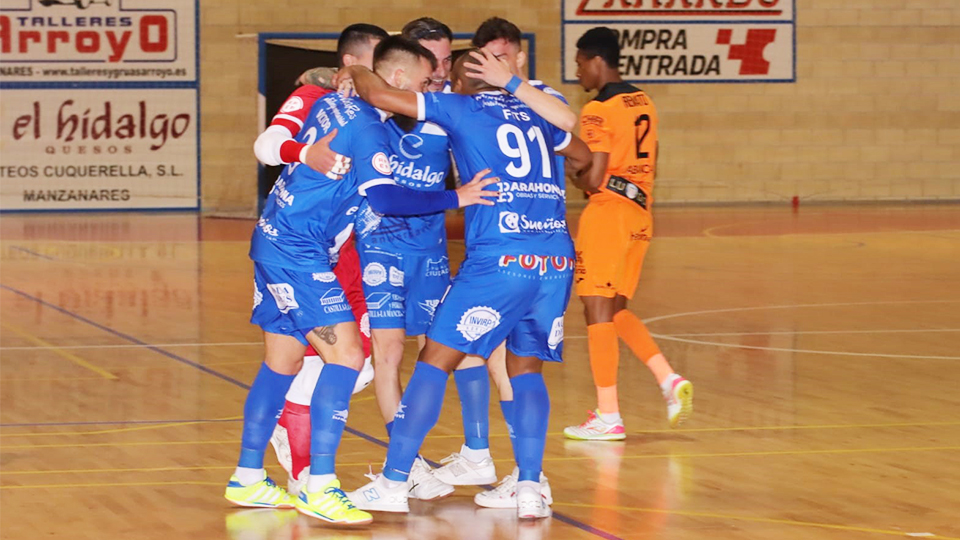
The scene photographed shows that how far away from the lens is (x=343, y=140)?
4.90m

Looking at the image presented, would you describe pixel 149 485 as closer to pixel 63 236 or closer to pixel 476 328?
pixel 476 328

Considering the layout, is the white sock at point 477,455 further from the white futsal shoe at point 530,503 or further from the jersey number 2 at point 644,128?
the jersey number 2 at point 644,128

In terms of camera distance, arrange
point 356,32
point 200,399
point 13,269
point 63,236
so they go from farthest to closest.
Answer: point 63,236 < point 13,269 < point 200,399 < point 356,32

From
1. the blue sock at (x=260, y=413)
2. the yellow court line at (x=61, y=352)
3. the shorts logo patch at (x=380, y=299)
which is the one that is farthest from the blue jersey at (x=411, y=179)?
the yellow court line at (x=61, y=352)

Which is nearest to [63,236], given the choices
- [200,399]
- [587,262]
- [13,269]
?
[13,269]

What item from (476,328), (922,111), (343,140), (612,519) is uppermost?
(922,111)

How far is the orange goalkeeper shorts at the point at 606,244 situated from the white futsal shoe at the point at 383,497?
1.90 m

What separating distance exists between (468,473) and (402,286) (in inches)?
29.1

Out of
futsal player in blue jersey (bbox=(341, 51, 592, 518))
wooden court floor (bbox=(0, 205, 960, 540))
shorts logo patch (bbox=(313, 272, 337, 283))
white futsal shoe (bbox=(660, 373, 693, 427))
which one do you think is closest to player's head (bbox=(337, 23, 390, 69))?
futsal player in blue jersey (bbox=(341, 51, 592, 518))

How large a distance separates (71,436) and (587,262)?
2.40 m

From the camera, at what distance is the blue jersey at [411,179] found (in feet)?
17.5

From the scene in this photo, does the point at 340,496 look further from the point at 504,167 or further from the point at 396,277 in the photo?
the point at 504,167

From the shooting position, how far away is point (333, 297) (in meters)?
4.99

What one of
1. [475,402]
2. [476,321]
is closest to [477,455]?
[475,402]
